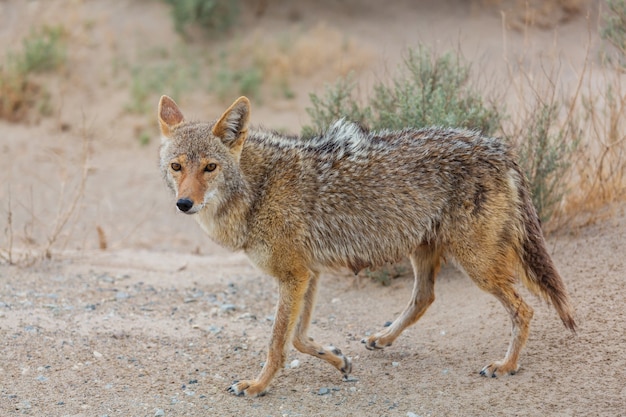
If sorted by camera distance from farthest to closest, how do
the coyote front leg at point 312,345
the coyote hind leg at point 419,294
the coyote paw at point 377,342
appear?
the coyote paw at point 377,342 < the coyote hind leg at point 419,294 < the coyote front leg at point 312,345

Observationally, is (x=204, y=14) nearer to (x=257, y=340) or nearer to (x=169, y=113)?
(x=169, y=113)

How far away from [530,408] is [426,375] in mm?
914

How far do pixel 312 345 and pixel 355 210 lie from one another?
3.49ft

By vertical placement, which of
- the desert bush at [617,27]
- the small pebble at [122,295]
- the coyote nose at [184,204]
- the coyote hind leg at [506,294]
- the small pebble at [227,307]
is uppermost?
the desert bush at [617,27]

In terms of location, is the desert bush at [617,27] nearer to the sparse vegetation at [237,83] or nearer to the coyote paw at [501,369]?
the coyote paw at [501,369]

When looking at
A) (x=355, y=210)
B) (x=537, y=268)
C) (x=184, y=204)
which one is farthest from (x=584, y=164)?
(x=184, y=204)

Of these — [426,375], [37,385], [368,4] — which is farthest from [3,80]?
[426,375]

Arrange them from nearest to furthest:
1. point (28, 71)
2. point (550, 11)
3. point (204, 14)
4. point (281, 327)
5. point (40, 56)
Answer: point (281, 327) < point (28, 71) < point (40, 56) < point (550, 11) < point (204, 14)

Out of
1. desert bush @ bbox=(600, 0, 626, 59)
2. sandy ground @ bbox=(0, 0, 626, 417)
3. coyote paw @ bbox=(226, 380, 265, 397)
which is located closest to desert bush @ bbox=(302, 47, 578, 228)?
sandy ground @ bbox=(0, 0, 626, 417)

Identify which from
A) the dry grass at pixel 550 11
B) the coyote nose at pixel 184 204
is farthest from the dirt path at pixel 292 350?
the dry grass at pixel 550 11

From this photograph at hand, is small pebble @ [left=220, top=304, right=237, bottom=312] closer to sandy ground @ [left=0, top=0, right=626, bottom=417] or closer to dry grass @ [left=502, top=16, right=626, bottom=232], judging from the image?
sandy ground @ [left=0, top=0, right=626, bottom=417]

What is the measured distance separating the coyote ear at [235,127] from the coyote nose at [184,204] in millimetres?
623

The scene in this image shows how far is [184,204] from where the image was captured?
197 inches

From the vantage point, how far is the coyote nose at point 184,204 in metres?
5.00
